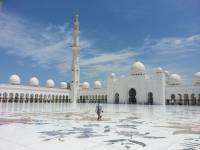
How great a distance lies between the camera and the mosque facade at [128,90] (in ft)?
113

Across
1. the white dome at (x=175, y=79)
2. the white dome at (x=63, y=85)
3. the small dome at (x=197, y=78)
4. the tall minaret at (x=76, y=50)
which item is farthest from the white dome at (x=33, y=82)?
the small dome at (x=197, y=78)

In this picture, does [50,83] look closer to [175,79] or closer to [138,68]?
[138,68]

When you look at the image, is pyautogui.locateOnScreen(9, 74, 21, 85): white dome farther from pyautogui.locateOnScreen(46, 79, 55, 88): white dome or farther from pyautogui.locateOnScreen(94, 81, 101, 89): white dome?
pyautogui.locateOnScreen(94, 81, 101, 89): white dome

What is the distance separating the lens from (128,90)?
3903 centimetres

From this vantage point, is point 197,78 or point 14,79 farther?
point 14,79

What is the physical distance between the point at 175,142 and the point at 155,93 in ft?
105

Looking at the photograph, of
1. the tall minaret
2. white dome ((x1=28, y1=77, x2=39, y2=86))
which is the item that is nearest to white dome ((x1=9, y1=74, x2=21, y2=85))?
white dome ((x1=28, y1=77, x2=39, y2=86))

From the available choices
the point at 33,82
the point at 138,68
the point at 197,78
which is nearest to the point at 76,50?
the point at 138,68

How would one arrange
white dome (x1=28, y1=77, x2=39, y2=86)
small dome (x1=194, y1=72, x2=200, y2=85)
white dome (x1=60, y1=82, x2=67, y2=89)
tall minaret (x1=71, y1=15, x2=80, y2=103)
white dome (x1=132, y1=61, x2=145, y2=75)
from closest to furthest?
small dome (x1=194, y1=72, x2=200, y2=85) < white dome (x1=132, y1=61, x2=145, y2=75) < tall minaret (x1=71, y1=15, x2=80, y2=103) < white dome (x1=28, y1=77, x2=39, y2=86) < white dome (x1=60, y1=82, x2=67, y2=89)

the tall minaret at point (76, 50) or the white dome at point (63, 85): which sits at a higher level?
the tall minaret at point (76, 50)

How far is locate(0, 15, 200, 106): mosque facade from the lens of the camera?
34.5 metres

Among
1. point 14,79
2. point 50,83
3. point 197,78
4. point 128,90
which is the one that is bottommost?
point 128,90

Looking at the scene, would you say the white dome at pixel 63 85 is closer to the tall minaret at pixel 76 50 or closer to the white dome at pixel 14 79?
the white dome at pixel 14 79

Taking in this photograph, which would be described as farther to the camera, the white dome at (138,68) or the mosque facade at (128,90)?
the white dome at (138,68)
